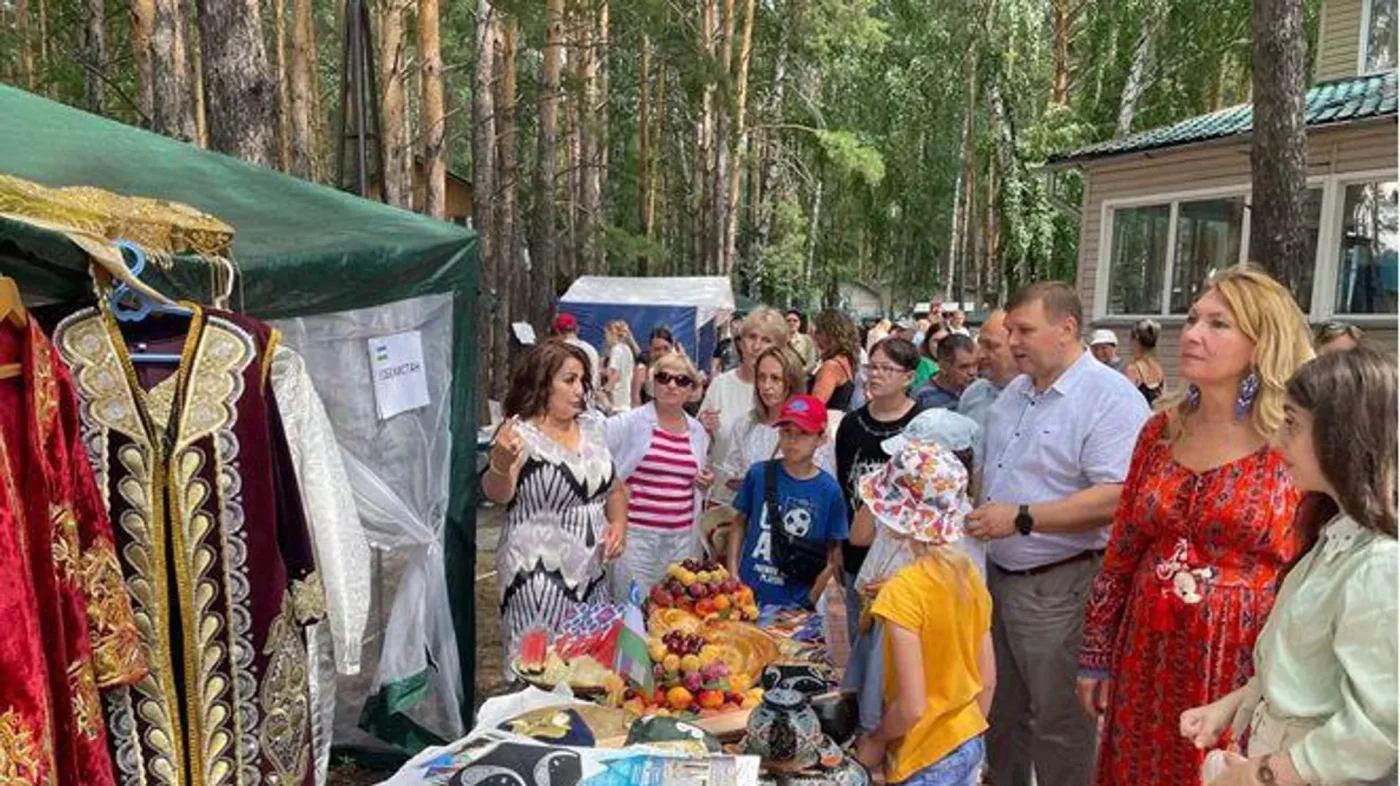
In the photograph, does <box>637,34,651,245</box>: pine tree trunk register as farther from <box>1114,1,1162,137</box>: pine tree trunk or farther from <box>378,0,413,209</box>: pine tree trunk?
<box>378,0,413,209</box>: pine tree trunk

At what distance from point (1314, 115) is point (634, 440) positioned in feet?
33.8

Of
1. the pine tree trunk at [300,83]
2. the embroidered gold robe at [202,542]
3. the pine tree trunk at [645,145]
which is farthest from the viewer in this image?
the pine tree trunk at [645,145]

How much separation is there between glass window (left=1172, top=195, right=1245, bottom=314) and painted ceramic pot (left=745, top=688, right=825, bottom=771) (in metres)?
12.0

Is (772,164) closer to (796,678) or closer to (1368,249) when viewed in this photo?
(1368,249)

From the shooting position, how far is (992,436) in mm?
3346

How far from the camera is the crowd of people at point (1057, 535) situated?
1702 mm

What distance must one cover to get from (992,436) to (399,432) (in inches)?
84.7

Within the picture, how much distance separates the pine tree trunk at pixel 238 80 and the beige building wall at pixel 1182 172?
9.85m

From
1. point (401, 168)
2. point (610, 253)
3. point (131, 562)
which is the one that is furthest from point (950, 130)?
point (131, 562)

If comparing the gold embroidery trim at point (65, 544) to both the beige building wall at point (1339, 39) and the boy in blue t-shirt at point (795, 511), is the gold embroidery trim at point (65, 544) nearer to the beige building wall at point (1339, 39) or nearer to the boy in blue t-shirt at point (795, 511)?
the boy in blue t-shirt at point (795, 511)

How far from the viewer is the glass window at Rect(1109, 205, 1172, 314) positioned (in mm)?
13336

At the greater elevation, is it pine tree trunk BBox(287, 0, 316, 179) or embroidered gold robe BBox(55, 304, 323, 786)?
pine tree trunk BBox(287, 0, 316, 179)

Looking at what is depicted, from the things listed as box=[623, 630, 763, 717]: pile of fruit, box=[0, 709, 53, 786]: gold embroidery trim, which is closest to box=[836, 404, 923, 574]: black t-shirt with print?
box=[623, 630, 763, 717]: pile of fruit

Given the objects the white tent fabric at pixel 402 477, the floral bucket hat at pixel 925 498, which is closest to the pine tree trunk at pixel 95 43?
the white tent fabric at pixel 402 477
